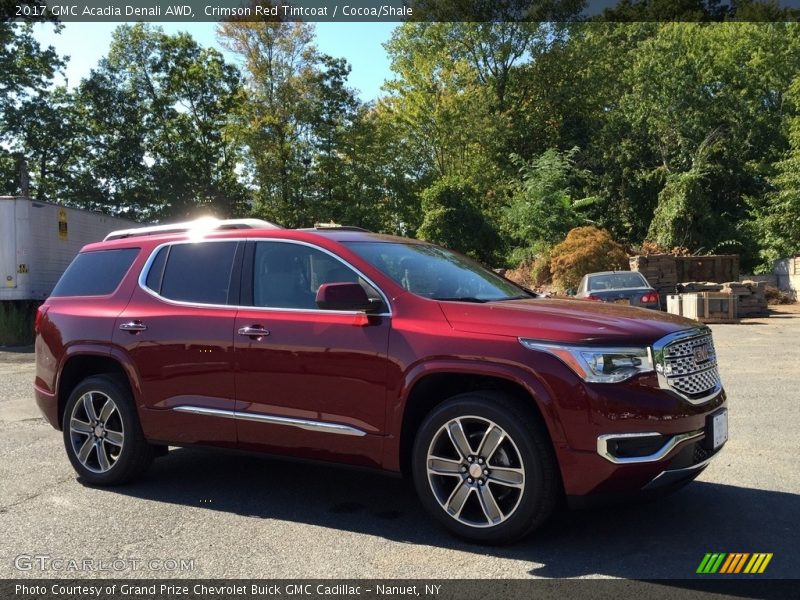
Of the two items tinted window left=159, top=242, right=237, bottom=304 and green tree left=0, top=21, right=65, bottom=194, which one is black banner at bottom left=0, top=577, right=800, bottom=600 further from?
green tree left=0, top=21, right=65, bottom=194

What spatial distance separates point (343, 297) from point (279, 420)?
0.96 metres

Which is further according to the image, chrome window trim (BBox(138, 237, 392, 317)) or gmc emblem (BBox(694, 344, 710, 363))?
chrome window trim (BBox(138, 237, 392, 317))

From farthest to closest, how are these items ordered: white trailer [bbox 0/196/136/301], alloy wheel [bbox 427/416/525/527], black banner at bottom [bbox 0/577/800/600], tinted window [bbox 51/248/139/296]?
white trailer [bbox 0/196/136/301] → tinted window [bbox 51/248/139/296] → alloy wheel [bbox 427/416/525/527] → black banner at bottom [bbox 0/577/800/600]

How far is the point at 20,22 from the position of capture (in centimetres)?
3847

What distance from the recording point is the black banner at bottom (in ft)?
11.7

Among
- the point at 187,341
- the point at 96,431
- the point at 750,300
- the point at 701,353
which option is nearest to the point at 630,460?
the point at 701,353

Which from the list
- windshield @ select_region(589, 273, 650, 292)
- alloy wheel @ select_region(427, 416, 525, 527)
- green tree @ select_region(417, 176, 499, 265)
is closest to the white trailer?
windshield @ select_region(589, 273, 650, 292)

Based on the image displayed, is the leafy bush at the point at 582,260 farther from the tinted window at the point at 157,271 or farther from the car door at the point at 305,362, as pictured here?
the car door at the point at 305,362

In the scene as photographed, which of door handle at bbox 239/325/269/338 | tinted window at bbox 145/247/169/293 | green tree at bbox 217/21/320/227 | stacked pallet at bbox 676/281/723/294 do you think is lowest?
stacked pallet at bbox 676/281/723/294

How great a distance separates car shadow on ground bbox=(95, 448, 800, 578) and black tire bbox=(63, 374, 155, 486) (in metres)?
0.19

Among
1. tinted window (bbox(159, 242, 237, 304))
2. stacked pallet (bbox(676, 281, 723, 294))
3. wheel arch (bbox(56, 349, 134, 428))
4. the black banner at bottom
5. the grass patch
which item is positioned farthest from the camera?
stacked pallet (bbox(676, 281, 723, 294))

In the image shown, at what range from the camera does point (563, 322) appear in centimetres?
414

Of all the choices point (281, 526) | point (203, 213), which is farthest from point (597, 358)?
point (203, 213)

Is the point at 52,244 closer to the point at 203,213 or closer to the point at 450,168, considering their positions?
the point at 203,213
